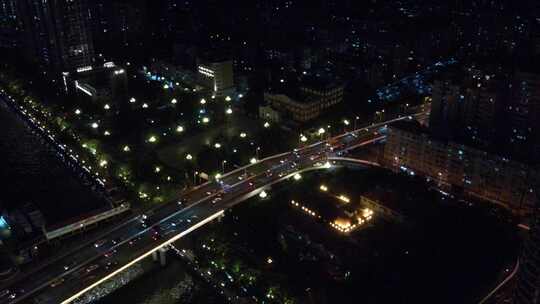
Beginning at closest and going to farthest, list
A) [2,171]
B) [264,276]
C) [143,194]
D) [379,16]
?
1. [264,276]
2. [143,194]
3. [2,171]
4. [379,16]

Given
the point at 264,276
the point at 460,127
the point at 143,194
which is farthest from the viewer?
the point at 460,127

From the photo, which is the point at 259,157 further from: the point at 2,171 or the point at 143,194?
the point at 2,171

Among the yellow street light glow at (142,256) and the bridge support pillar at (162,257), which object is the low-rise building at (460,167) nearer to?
the yellow street light glow at (142,256)

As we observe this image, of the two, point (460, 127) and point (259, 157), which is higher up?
point (460, 127)

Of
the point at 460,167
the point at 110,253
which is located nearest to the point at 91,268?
the point at 110,253

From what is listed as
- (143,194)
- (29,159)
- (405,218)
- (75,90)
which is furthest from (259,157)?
(75,90)

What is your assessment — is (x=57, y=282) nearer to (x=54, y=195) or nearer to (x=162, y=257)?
(x=162, y=257)
